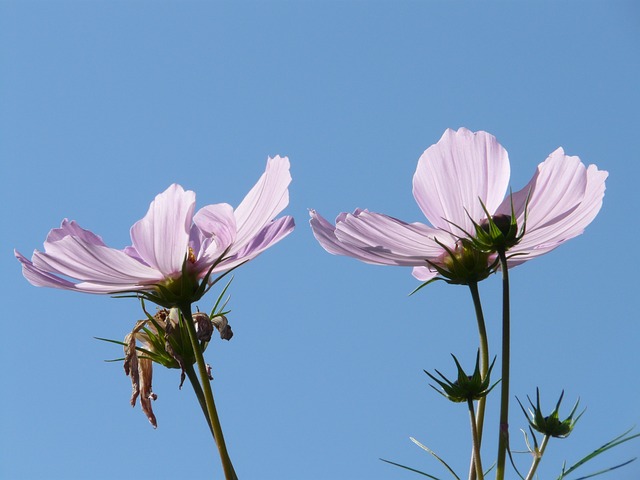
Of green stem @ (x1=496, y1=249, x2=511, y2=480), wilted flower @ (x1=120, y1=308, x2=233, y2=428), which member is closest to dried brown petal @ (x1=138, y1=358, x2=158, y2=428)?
wilted flower @ (x1=120, y1=308, x2=233, y2=428)

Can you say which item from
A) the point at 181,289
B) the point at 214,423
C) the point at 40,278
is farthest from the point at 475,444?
the point at 40,278

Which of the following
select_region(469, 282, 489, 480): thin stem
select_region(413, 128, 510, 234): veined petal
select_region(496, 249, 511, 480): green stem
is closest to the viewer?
select_region(496, 249, 511, 480): green stem

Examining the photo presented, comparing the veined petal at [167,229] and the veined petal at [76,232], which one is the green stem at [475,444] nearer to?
the veined petal at [167,229]

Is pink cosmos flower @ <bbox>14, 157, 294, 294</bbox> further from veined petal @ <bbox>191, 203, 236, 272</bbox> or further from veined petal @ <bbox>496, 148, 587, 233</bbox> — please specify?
veined petal @ <bbox>496, 148, 587, 233</bbox>

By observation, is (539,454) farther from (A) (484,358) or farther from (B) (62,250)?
(B) (62,250)

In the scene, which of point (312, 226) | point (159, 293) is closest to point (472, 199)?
point (312, 226)

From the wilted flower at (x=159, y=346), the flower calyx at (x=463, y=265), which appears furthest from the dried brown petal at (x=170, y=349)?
the flower calyx at (x=463, y=265)
